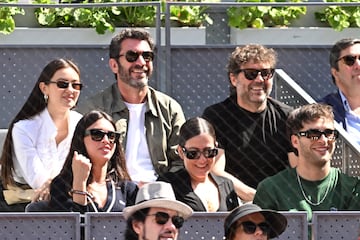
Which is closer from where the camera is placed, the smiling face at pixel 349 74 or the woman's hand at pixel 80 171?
the woman's hand at pixel 80 171

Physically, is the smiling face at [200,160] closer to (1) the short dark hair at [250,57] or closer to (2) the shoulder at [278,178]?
(2) the shoulder at [278,178]

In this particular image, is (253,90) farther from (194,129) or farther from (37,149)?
(37,149)

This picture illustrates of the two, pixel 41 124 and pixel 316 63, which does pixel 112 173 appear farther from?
pixel 316 63

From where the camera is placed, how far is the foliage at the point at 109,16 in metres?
11.8

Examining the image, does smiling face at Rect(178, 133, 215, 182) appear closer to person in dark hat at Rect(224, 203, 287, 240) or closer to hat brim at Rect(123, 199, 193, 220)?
person in dark hat at Rect(224, 203, 287, 240)

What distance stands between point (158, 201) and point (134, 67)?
2.38 m

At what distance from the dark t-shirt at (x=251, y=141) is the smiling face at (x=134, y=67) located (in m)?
0.48

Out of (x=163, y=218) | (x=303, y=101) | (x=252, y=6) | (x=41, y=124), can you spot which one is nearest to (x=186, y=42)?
(x=252, y=6)

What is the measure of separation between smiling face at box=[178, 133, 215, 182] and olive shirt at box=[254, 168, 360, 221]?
349 mm

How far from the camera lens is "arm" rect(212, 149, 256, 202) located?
947cm

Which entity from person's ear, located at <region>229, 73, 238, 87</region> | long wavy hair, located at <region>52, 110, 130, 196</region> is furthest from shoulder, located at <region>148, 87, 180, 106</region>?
long wavy hair, located at <region>52, 110, 130, 196</region>

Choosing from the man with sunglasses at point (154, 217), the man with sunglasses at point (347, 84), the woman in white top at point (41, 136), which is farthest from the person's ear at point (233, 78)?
the man with sunglasses at point (154, 217)

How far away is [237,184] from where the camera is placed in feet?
31.2

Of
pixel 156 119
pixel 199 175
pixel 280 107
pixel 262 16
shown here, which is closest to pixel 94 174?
pixel 199 175
